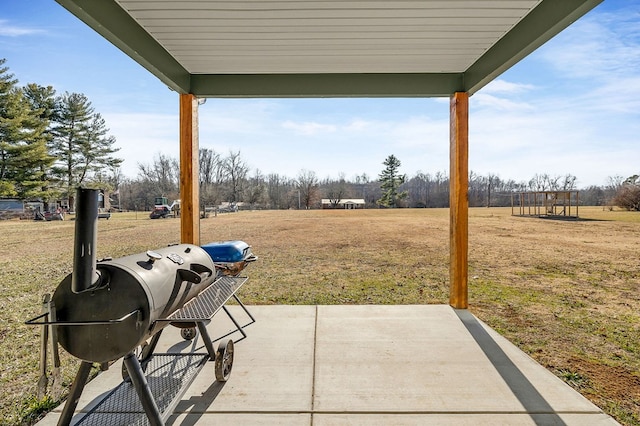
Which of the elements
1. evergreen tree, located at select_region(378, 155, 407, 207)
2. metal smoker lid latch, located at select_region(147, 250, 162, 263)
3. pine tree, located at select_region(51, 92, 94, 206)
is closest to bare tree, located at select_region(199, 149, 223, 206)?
pine tree, located at select_region(51, 92, 94, 206)

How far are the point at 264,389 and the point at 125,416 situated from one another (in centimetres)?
75

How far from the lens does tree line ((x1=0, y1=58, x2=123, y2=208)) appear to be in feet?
34.2

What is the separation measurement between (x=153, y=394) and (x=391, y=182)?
3206 cm

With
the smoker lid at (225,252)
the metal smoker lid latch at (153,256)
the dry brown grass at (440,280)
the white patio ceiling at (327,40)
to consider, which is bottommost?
the dry brown grass at (440,280)

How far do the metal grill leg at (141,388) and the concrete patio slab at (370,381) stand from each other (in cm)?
36

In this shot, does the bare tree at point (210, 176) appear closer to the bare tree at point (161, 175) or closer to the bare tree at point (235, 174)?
the bare tree at point (235, 174)

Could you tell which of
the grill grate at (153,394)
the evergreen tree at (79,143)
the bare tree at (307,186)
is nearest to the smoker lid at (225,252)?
the grill grate at (153,394)

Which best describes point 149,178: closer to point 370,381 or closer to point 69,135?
point 69,135

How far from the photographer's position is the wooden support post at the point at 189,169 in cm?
335

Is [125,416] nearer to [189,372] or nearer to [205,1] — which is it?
[189,372]

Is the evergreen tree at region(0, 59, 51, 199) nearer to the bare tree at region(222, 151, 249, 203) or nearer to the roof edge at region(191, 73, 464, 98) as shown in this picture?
the roof edge at region(191, 73, 464, 98)

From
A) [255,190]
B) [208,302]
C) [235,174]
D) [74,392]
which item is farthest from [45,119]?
[74,392]

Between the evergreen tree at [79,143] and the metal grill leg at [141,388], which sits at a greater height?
→ the evergreen tree at [79,143]

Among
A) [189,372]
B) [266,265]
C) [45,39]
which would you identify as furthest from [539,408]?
[45,39]
